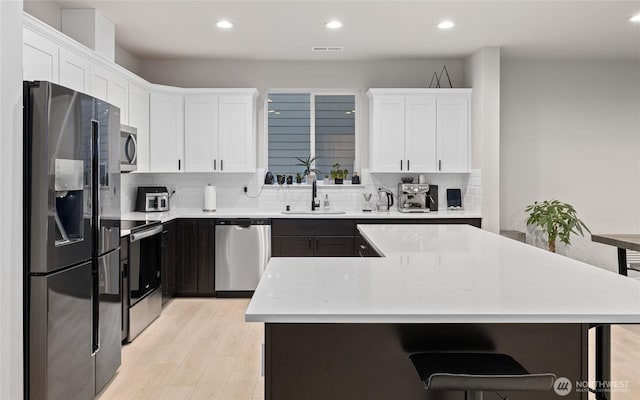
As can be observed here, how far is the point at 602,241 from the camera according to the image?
504cm

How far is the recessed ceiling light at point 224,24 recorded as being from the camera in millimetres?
4262

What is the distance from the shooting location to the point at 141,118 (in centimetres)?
496

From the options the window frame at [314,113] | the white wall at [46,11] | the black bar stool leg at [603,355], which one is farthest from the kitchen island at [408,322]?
the window frame at [314,113]

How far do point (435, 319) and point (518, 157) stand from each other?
189 inches

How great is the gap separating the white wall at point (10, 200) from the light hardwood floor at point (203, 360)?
81 cm

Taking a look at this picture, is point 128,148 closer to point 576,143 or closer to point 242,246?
point 242,246

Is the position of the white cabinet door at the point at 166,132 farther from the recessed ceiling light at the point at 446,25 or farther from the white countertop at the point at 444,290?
the white countertop at the point at 444,290

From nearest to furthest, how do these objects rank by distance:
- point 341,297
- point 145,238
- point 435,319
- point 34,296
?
point 435,319, point 341,297, point 34,296, point 145,238

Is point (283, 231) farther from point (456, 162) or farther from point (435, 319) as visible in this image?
point (435, 319)

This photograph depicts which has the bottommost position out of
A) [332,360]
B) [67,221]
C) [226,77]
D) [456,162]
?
[332,360]

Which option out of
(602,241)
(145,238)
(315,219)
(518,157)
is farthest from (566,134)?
(145,238)

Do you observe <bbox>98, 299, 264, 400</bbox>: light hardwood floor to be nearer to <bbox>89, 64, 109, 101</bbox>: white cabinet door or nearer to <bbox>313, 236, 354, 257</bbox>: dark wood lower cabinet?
<bbox>313, 236, 354, 257</bbox>: dark wood lower cabinet

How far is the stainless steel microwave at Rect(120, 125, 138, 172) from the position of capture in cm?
416

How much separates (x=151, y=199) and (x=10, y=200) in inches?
126
